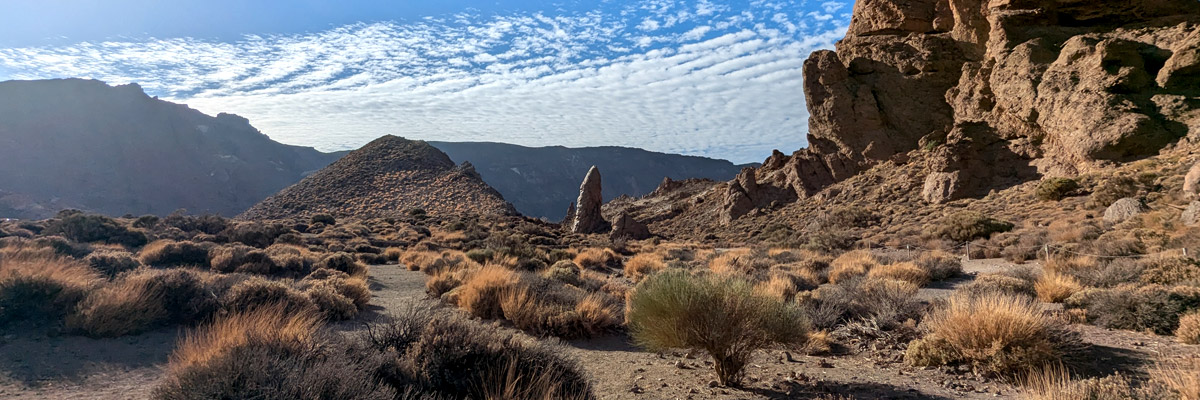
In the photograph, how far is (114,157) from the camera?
8238 centimetres

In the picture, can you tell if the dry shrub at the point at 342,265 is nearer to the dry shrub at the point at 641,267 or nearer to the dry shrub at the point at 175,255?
the dry shrub at the point at 175,255

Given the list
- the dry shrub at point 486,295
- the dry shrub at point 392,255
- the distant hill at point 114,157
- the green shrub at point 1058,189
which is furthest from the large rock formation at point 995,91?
the distant hill at point 114,157

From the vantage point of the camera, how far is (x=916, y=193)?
101 ft

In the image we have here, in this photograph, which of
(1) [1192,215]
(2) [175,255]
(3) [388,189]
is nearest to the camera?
(2) [175,255]

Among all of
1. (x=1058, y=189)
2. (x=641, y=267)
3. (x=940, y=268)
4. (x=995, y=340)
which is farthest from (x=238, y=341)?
(x=1058, y=189)

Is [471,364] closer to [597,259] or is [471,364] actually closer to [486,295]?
[486,295]

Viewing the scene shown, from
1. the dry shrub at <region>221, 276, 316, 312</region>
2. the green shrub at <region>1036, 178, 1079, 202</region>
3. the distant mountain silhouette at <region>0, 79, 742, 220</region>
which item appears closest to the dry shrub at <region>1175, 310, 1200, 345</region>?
the dry shrub at <region>221, 276, 316, 312</region>

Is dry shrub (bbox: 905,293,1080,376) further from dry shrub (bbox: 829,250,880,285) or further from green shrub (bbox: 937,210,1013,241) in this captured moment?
green shrub (bbox: 937,210,1013,241)

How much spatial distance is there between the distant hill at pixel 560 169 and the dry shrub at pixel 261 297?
10283 cm

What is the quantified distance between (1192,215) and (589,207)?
26728 mm

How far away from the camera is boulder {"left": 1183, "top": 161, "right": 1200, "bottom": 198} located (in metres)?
17.2

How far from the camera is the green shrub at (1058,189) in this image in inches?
910

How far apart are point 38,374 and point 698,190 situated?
51.8 metres

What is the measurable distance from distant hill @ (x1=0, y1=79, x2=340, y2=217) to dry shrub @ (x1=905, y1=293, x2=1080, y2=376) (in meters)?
81.7
